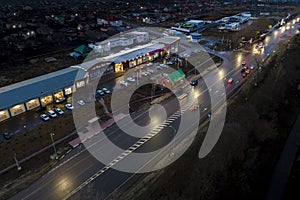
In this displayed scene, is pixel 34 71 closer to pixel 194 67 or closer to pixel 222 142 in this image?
pixel 194 67

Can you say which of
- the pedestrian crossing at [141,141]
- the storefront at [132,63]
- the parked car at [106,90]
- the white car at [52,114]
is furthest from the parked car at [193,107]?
the storefront at [132,63]

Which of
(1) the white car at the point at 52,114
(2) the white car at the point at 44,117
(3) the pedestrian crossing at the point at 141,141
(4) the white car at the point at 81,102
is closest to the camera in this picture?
(3) the pedestrian crossing at the point at 141,141

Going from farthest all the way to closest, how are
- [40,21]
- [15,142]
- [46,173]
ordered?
[40,21] → [15,142] → [46,173]

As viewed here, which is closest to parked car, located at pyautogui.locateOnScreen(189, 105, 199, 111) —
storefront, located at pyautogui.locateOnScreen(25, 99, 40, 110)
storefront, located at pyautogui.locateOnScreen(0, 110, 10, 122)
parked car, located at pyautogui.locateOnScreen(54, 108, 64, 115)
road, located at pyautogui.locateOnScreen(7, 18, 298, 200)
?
road, located at pyautogui.locateOnScreen(7, 18, 298, 200)

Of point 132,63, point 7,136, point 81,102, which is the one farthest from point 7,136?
point 132,63

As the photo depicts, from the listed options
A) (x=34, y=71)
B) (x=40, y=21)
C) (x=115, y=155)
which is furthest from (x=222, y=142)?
(x=40, y=21)

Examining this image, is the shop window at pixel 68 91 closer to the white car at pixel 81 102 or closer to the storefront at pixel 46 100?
the storefront at pixel 46 100

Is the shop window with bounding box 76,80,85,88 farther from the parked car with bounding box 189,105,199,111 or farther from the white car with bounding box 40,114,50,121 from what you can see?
the parked car with bounding box 189,105,199,111
